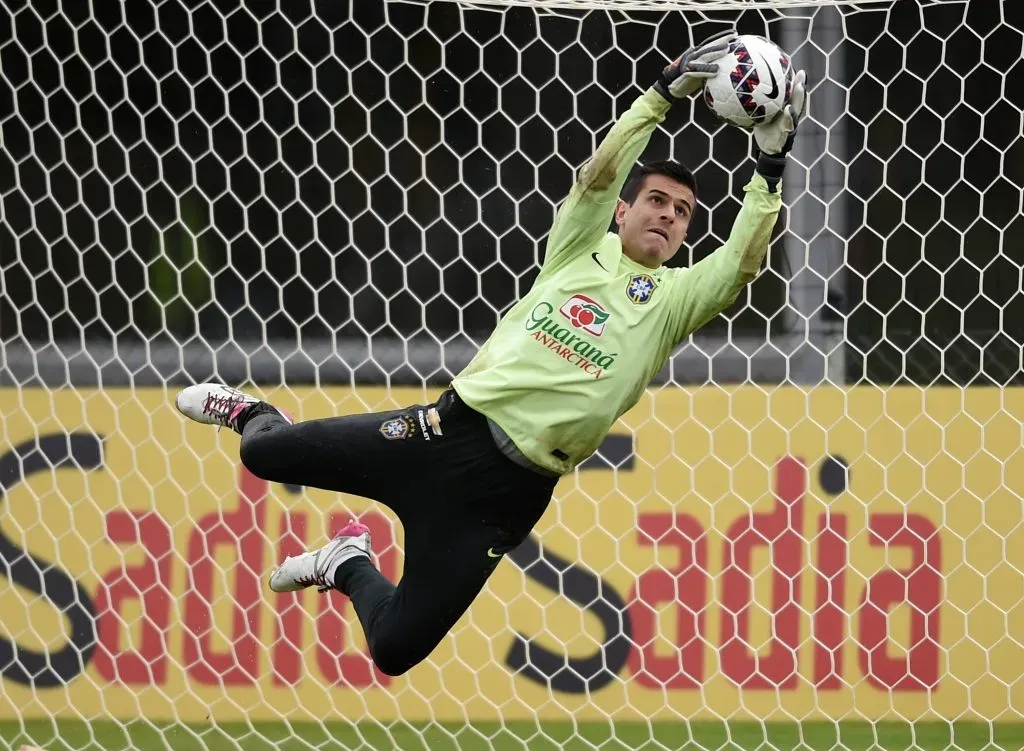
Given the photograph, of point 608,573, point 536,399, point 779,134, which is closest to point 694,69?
point 779,134

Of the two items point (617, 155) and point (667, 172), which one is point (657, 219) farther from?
point (617, 155)

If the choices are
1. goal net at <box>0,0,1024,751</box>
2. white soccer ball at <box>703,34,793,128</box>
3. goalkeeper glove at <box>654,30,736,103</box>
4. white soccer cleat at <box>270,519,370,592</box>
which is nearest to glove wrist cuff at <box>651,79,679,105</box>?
goalkeeper glove at <box>654,30,736,103</box>

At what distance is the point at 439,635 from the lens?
2633 millimetres

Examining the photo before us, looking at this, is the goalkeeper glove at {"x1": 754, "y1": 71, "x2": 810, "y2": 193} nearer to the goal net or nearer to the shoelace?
the shoelace

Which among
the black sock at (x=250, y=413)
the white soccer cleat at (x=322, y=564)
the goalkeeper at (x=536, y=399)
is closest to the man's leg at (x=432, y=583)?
the goalkeeper at (x=536, y=399)

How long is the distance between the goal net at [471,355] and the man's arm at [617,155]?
125cm

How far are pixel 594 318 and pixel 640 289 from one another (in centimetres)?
11

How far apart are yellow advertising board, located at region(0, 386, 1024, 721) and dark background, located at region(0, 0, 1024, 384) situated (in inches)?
10.3

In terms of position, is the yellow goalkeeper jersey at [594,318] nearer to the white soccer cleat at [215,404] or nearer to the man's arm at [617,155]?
the man's arm at [617,155]

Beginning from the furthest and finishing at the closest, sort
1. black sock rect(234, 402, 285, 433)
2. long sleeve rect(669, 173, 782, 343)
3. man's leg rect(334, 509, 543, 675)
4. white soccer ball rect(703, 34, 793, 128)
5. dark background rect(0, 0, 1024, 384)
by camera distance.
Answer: dark background rect(0, 0, 1024, 384) → black sock rect(234, 402, 285, 433) → man's leg rect(334, 509, 543, 675) → long sleeve rect(669, 173, 782, 343) → white soccer ball rect(703, 34, 793, 128)

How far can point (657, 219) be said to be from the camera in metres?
2.62

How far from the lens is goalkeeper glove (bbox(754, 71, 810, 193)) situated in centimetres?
237

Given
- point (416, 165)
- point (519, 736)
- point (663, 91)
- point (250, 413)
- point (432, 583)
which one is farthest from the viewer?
point (416, 165)

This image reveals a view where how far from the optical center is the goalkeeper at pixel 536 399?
2500 millimetres
